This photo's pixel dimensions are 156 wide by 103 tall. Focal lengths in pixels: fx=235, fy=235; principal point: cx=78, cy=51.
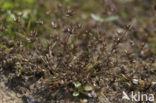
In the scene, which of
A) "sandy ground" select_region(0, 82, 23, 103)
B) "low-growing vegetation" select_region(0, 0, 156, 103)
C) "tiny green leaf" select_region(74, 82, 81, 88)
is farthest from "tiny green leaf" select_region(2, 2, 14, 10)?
"tiny green leaf" select_region(74, 82, 81, 88)

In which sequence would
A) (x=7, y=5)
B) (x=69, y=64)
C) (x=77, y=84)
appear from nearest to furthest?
(x=77, y=84)
(x=69, y=64)
(x=7, y=5)

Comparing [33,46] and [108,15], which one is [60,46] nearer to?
[33,46]

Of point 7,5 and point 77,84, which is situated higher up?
point 7,5

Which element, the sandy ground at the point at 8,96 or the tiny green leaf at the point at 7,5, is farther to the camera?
the tiny green leaf at the point at 7,5

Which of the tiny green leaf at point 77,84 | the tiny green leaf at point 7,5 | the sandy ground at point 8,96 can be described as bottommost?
the sandy ground at point 8,96

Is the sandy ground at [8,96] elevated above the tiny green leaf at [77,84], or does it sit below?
below

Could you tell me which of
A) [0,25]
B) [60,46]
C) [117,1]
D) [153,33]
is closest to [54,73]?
[60,46]

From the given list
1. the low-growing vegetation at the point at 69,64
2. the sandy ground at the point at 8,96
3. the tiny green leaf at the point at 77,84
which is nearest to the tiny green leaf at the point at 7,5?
the low-growing vegetation at the point at 69,64

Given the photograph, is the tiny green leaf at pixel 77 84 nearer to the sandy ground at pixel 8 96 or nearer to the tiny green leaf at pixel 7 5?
the sandy ground at pixel 8 96

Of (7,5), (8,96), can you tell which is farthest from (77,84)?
(7,5)

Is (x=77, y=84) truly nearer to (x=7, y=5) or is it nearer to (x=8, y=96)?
(x=8, y=96)

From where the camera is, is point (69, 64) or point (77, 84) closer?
point (77, 84)

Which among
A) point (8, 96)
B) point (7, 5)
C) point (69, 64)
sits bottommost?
point (8, 96)

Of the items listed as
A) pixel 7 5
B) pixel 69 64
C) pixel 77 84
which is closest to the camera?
pixel 77 84
